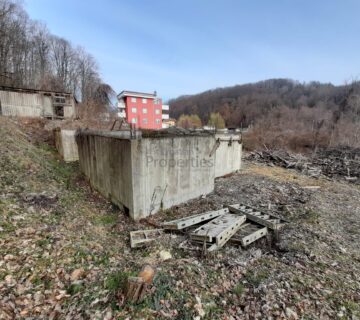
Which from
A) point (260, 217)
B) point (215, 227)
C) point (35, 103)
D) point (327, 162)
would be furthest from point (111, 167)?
point (327, 162)

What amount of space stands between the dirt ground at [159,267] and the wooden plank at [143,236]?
146mm

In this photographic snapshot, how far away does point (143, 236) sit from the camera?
3822 mm

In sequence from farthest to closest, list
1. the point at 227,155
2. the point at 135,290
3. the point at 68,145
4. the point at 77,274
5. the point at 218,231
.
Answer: the point at 68,145
the point at 227,155
the point at 218,231
the point at 77,274
the point at 135,290

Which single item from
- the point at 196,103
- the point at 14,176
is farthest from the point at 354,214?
the point at 196,103

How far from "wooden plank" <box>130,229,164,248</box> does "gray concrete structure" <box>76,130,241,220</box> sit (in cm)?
72

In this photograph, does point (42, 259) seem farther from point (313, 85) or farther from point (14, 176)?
point (313, 85)

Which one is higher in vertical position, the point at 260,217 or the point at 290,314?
the point at 260,217

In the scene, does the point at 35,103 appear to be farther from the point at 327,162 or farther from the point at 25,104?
the point at 327,162

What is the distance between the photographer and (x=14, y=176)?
16.8ft

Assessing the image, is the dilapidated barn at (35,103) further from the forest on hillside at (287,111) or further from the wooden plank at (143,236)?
the forest on hillside at (287,111)

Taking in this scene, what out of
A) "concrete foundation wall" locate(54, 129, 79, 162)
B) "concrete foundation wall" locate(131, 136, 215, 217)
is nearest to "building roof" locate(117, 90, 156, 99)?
"concrete foundation wall" locate(54, 129, 79, 162)

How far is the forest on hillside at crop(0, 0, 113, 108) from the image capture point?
20.5m

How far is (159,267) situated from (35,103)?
16469mm

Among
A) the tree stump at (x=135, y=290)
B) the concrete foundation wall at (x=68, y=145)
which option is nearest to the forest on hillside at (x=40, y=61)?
the concrete foundation wall at (x=68, y=145)
